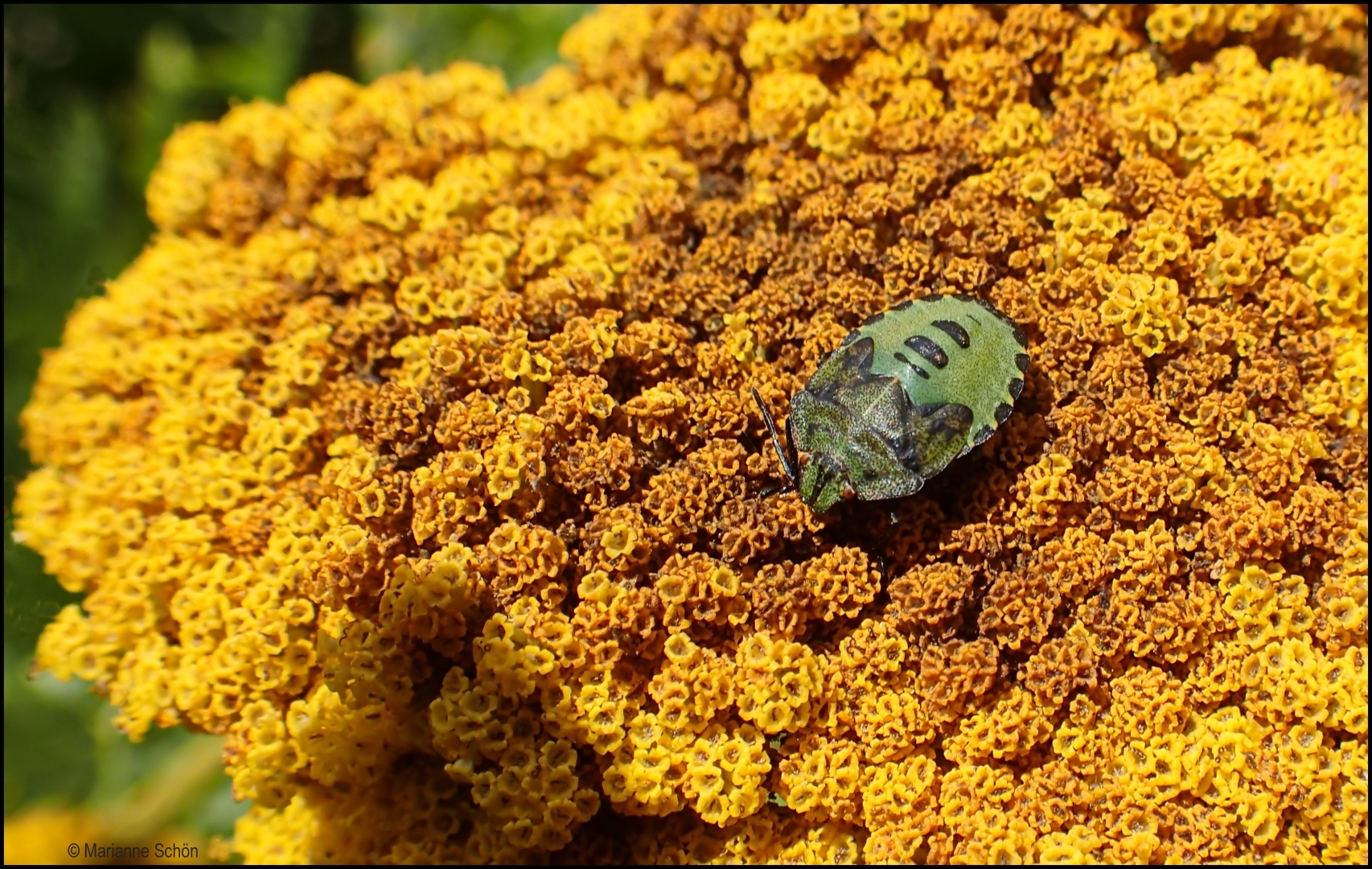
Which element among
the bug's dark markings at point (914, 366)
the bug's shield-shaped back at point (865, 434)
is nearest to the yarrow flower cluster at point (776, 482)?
the bug's shield-shaped back at point (865, 434)

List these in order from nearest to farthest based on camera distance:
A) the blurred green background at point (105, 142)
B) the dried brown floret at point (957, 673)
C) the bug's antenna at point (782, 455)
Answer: the dried brown floret at point (957, 673) → the bug's antenna at point (782, 455) → the blurred green background at point (105, 142)

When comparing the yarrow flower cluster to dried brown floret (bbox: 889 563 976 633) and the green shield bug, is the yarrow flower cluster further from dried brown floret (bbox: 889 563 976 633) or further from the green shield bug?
the green shield bug

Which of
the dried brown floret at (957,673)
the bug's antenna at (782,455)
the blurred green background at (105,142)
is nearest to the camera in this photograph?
the dried brown floret at (957,673)

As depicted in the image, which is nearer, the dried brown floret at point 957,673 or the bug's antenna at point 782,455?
the dried brown floret at point 957,673

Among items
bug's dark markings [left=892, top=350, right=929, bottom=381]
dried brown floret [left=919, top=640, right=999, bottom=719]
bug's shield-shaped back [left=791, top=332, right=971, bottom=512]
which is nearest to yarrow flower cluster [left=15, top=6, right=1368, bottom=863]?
dried brown floret [left=919, top=640, right=999, bottom=719]

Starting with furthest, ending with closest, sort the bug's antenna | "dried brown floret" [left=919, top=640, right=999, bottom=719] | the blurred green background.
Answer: the blurred green background
the bug's antenna
"dried brown floret" [left=919, top=640, right=999, bottom=719]

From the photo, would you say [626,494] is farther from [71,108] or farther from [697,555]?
[71,108]

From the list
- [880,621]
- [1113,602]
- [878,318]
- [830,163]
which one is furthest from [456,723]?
[830,163]

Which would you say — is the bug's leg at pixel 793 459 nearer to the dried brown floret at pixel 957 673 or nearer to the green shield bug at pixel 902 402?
the green shield bug at pixel 902 402
